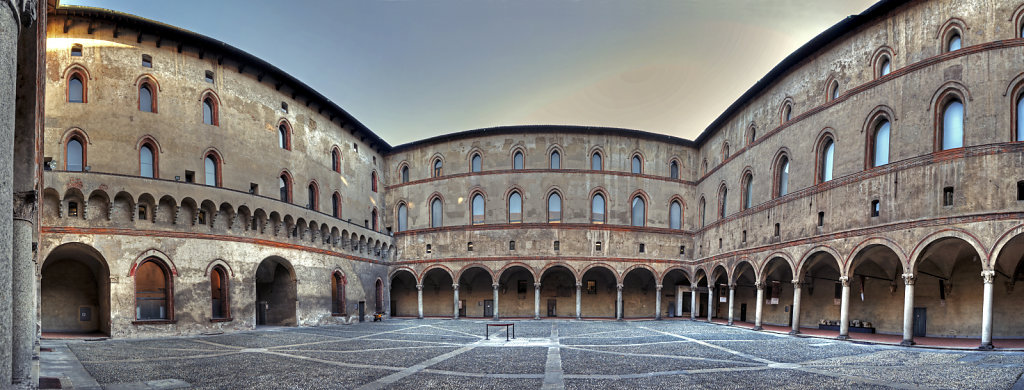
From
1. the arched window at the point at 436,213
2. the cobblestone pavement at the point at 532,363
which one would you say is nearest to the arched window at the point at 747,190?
the cobblestone pavement at the point at 532,363

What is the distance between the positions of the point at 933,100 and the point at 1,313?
23586 mm

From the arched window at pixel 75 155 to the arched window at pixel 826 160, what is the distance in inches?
1181

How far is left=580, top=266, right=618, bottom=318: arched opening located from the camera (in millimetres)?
37656

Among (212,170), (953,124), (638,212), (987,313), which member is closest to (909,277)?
(987,313)

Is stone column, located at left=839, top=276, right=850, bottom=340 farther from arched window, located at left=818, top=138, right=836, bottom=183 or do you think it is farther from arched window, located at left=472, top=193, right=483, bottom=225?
arched window, located at left=472, top=193, right=483, bottom=225

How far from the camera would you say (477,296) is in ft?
128

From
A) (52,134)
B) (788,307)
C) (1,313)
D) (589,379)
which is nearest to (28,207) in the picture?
(1,313)

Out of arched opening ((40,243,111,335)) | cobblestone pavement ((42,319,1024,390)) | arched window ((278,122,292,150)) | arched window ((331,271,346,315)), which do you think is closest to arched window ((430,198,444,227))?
arched window ((331,271,346,315))

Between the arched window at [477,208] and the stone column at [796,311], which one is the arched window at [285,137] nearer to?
the arched window at [477,208]

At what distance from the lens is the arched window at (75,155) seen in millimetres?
21141

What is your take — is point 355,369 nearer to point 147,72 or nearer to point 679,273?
point 147,72

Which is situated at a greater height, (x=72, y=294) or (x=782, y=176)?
(x=782, y=176)

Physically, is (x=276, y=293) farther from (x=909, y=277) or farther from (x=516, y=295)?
(x=909, y=277)

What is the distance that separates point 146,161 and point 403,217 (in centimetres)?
1792
